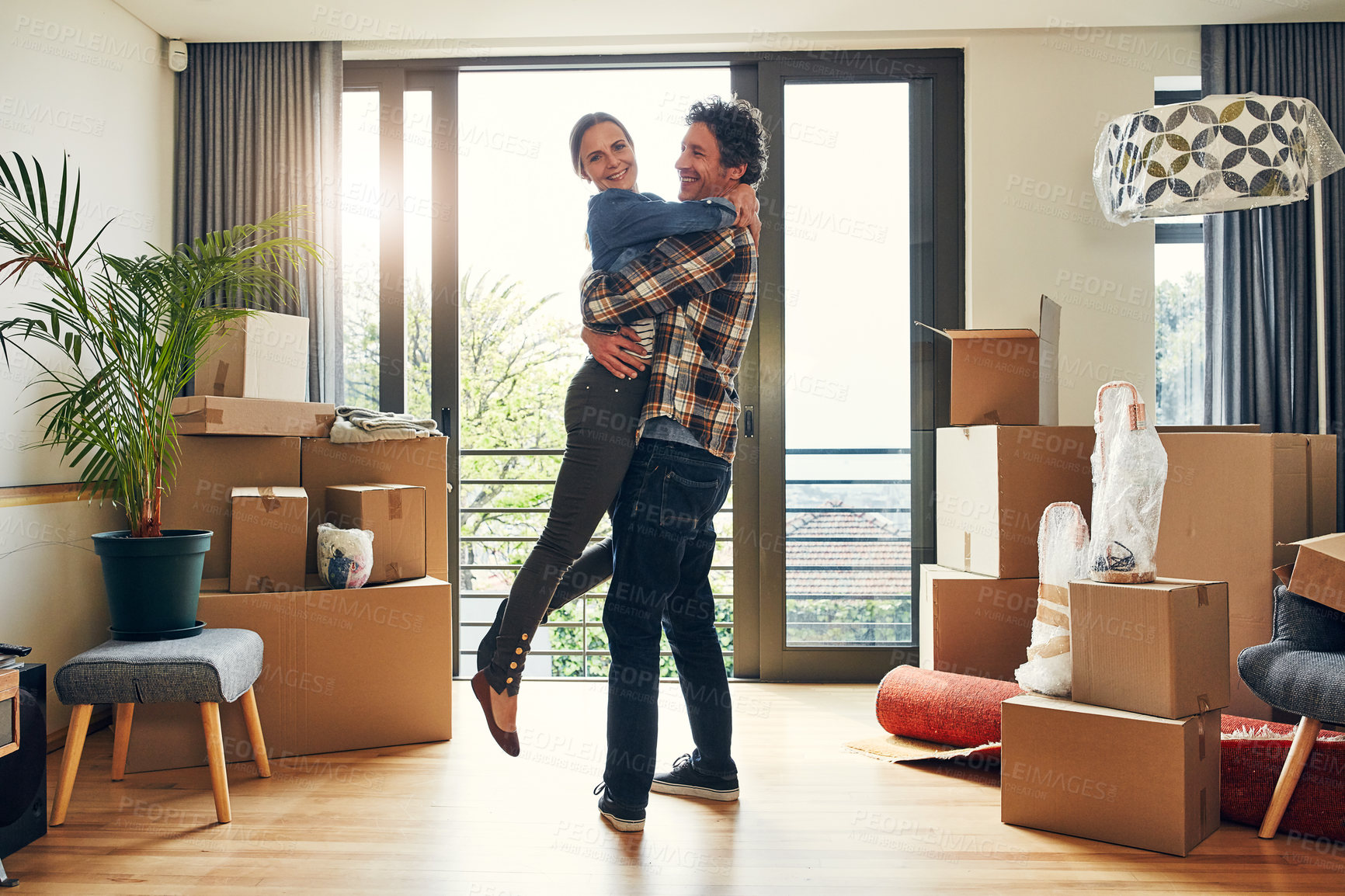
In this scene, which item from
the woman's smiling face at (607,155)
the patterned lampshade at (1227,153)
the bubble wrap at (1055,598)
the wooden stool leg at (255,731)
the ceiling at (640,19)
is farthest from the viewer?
the ceiling at (640,19)

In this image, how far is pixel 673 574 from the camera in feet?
5.90

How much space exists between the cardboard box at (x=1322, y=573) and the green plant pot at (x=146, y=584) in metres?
2.61

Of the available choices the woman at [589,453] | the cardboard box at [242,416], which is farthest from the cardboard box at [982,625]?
the cardboard box at [242,416]

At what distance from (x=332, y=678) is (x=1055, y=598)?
1.93 metres

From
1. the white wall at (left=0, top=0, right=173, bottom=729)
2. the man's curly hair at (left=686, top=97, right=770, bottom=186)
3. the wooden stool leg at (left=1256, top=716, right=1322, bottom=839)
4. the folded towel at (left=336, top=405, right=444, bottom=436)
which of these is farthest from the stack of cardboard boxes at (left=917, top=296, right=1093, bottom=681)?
the white wall at (left=0, top=0, right=173, bottom=729)

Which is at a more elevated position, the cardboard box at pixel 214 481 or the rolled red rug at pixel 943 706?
the cardboard box at pixel 214 481

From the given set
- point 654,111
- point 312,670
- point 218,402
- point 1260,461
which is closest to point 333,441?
point 218,402

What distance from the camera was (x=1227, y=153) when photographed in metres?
2.38

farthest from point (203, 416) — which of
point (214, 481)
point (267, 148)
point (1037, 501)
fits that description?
point (1037, 501)

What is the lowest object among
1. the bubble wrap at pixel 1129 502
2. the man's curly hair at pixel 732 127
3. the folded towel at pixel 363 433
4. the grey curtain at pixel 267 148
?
the bubble wrap at pixel 1129 502

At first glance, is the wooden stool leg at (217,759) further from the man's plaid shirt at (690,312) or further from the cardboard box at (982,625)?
the cardboard box at (982,625)

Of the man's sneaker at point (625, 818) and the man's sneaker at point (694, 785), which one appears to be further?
the man's sneaker at point (694, 785)

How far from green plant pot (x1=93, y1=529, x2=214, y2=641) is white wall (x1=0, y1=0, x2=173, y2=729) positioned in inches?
17.8

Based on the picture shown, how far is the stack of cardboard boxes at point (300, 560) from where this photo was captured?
7.61 ft
